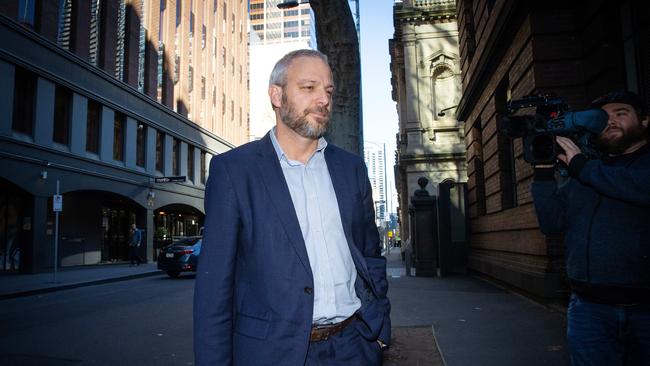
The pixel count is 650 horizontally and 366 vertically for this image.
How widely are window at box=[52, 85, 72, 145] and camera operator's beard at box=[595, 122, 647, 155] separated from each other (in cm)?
Answer: 2075

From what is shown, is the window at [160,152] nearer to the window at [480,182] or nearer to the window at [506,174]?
the window at [480,182]

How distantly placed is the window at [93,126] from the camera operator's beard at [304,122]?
71.5 ft

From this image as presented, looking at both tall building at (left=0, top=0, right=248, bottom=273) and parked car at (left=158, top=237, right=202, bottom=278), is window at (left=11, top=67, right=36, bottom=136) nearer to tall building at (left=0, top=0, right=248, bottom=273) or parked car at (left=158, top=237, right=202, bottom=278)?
tall building at (left=0, top=0, right=248, bottom=273)

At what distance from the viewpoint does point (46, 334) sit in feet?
22.8

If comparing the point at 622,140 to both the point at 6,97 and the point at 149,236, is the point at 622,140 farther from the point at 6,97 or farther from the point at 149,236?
the point at 149,236

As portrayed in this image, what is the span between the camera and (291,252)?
2.00 meters

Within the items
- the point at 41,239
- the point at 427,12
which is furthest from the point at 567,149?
the point at 427,12

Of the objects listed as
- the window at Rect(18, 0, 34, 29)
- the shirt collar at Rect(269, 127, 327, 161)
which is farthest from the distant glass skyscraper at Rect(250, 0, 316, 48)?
the shirt collar at Rect(269, 127, 327, 161)

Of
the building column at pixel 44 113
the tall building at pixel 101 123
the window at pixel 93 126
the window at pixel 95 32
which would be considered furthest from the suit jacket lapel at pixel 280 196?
the window at pixel 95 32

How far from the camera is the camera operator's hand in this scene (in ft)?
8.69

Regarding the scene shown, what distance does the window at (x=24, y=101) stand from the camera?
55.7 feet

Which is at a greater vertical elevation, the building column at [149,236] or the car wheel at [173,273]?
the building column at [149,236]

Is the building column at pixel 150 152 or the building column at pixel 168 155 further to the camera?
the building column at pixel 168 155

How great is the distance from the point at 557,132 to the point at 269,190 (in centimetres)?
177
